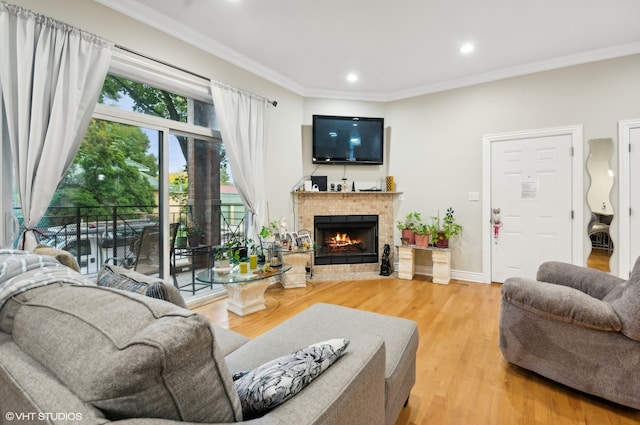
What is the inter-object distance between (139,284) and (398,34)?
3.16 meters

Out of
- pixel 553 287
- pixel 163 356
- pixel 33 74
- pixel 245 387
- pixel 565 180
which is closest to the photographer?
pixel 163 356

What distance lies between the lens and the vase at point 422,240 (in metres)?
4.10

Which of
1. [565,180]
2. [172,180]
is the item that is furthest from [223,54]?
[565,180]

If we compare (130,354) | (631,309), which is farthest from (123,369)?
(631,309)

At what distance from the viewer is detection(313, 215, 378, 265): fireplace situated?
449cm

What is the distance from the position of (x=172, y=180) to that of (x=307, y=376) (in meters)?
2.76

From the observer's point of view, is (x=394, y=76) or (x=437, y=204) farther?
(x=437, y=204)

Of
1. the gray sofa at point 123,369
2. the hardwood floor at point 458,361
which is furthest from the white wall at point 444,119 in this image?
the gray sofa at point 123,369

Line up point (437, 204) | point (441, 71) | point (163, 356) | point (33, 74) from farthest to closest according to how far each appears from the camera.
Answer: point (437, 204), point (441, 71), point (33, 74), point (163, 356)

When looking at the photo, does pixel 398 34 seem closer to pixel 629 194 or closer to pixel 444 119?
pixel 444 119

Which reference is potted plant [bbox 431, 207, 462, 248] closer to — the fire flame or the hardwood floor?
the hardwood floor

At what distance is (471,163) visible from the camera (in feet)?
13.3

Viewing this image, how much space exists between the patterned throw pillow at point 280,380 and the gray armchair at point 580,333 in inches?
58.4

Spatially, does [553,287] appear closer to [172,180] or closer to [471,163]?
[471,163]
